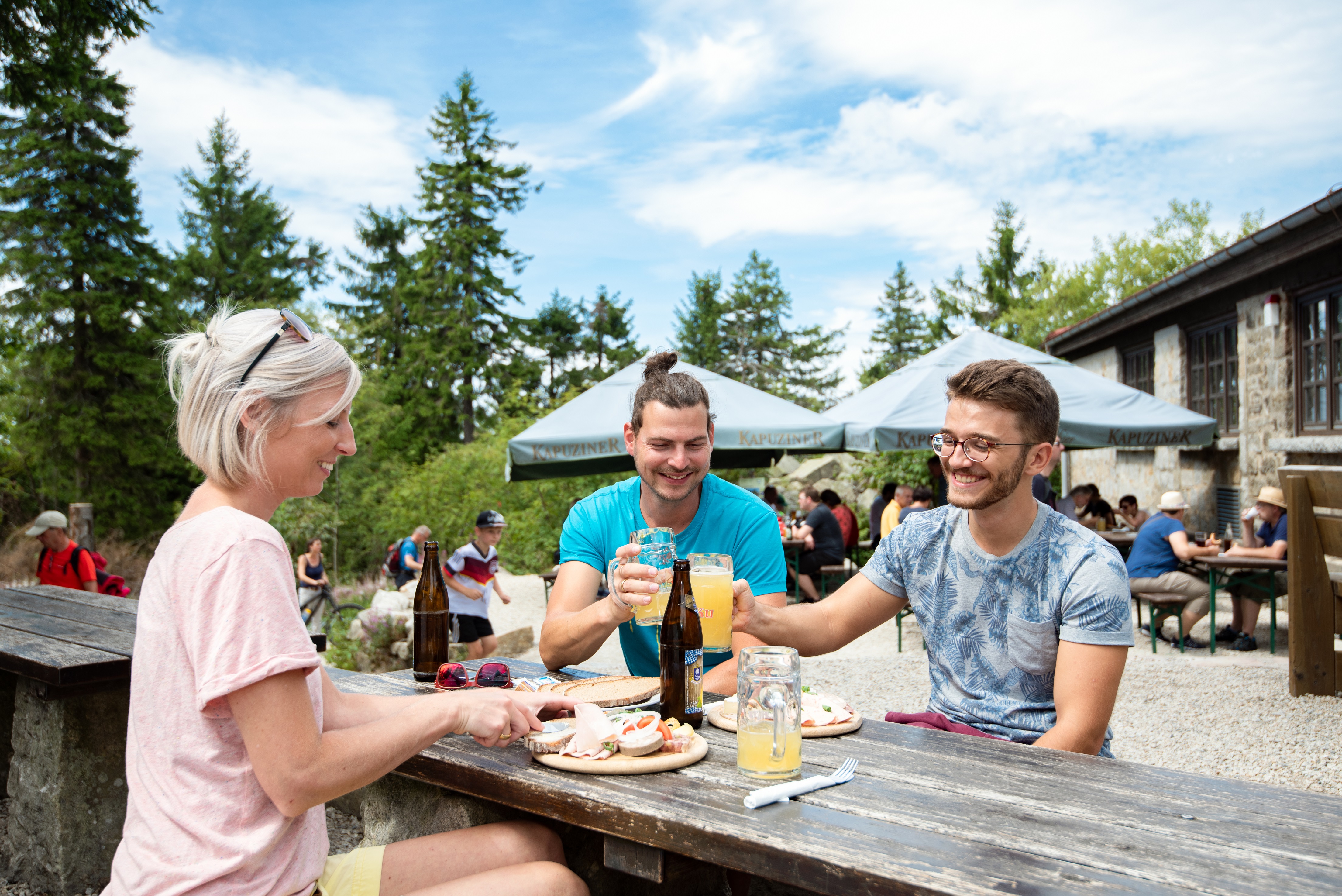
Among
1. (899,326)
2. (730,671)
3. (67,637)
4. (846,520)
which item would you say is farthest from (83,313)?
(899,326)

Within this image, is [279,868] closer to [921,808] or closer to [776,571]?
[921,808]

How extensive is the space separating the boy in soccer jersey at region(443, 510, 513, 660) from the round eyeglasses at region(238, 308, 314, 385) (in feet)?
18.5

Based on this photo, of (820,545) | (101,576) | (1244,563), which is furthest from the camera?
(820,545)

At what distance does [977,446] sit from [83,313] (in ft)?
79.7

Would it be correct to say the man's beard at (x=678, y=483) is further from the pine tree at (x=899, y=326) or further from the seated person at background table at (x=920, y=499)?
the pine tree at (x=899, y=326)

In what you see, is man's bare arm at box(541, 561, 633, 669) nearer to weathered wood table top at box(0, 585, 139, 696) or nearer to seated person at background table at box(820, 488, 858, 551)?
weathered wood table top at box(0, 585, 139, 696)

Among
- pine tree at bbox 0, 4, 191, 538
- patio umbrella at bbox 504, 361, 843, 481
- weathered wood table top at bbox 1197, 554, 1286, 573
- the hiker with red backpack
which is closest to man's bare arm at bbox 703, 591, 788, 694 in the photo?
patio umbrella at bbox 504, 361, 843, 481

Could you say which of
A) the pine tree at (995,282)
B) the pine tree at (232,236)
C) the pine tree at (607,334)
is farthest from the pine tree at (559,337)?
the pine tree at (995,282)

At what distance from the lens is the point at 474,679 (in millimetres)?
2500

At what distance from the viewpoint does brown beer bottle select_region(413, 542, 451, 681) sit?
2535 mm

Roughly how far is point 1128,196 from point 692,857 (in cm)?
3844

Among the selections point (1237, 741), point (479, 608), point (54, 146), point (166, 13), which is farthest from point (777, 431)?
point (54, 146)

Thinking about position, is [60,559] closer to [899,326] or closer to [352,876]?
[352,876]

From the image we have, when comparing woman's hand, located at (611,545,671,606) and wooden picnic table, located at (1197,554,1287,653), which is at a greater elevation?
woman's hand, located at (611,545,671,606)
